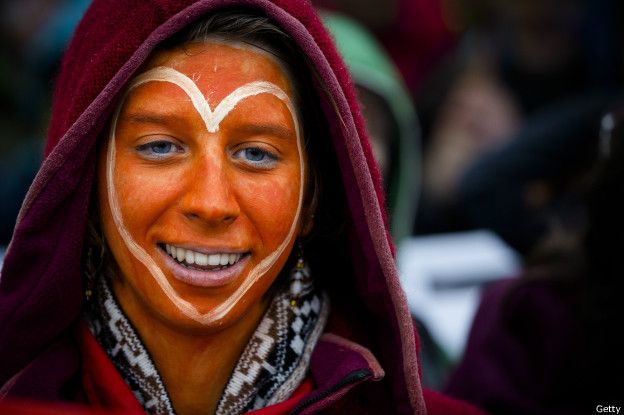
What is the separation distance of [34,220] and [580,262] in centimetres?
165

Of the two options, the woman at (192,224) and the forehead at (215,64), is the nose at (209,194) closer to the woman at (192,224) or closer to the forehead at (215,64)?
the woman at (192,224)

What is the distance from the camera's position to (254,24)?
1.91 meters

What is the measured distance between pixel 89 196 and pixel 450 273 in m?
2.16

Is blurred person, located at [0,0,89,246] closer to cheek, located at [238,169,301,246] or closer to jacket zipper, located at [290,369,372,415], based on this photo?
cheek, located at [238,169,301,246]

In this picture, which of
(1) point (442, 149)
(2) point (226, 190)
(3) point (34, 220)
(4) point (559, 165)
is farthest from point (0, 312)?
(1) point (442, 149)

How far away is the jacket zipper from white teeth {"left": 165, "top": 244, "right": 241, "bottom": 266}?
1.13 feet

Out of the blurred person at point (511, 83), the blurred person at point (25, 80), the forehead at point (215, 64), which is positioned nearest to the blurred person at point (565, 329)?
the forehead at point (215, 64)

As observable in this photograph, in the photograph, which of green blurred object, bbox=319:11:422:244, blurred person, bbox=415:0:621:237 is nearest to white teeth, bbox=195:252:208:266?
green blurred object, bbox=319:11:422:244

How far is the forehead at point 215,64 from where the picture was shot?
75.5 inches

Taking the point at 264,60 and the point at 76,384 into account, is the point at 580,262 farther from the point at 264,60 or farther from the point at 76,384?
the point at 76,384

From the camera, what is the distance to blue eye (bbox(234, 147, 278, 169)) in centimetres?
193

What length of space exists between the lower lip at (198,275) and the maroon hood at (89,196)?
0.69 ft

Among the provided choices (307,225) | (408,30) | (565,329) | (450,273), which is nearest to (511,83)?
(408,30)

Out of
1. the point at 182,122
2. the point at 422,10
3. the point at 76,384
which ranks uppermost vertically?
the point at 422,10
